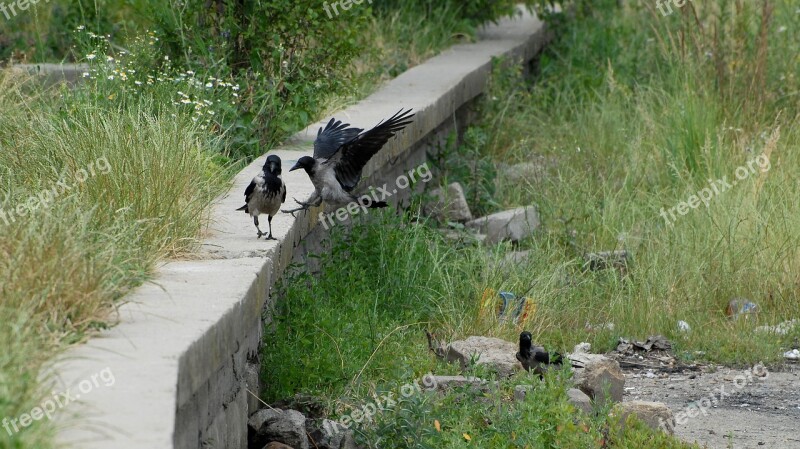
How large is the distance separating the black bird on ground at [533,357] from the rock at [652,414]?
1.35 feet

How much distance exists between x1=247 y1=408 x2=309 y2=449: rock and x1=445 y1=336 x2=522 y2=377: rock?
3.19 feet

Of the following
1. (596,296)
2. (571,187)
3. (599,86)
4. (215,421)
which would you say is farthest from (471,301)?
(599,86)

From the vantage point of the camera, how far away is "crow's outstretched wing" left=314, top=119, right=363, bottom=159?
5.63 meters

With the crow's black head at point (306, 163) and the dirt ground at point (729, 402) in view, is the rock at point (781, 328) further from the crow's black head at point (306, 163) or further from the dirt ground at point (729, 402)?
the crow's black head at point (306, 163)

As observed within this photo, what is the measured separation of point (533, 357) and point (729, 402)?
1.05 m

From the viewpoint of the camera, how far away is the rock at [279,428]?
4.66 metres

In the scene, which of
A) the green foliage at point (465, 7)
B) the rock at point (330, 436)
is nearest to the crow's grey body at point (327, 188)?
the rock at point (330, 436)

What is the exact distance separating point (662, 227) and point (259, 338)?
3340 millimetres

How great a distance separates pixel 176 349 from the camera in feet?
10.9

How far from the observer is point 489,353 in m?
5.62

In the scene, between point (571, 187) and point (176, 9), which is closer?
point (176, 9)

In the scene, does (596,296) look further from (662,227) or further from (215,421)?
(215,421)

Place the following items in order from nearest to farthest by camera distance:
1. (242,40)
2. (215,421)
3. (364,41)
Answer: (215,421), (242,40), (364,41)

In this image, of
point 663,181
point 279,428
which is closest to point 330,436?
point 279,428
